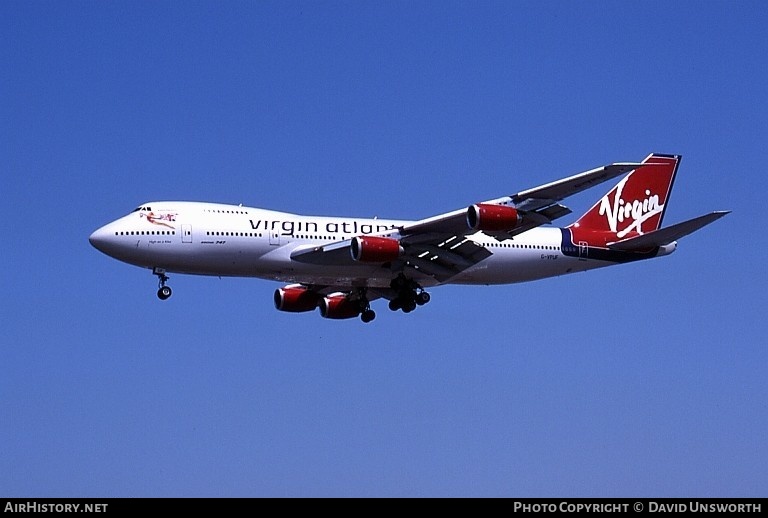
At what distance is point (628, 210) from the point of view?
59.1 m

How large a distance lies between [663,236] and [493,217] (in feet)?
31.9

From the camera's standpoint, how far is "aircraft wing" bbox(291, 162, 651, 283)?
156 feet

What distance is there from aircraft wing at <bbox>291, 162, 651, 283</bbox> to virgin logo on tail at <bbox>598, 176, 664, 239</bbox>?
23.5 ft

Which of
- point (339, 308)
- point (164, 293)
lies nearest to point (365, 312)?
point (339, 308)

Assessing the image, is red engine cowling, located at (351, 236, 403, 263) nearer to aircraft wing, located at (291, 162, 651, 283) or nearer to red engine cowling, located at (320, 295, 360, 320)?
aircraft wing, located at (291, 162, 651, 283)

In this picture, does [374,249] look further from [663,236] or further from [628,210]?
[628,210]

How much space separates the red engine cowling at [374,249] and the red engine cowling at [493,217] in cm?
386

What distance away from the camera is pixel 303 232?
2062 inches
